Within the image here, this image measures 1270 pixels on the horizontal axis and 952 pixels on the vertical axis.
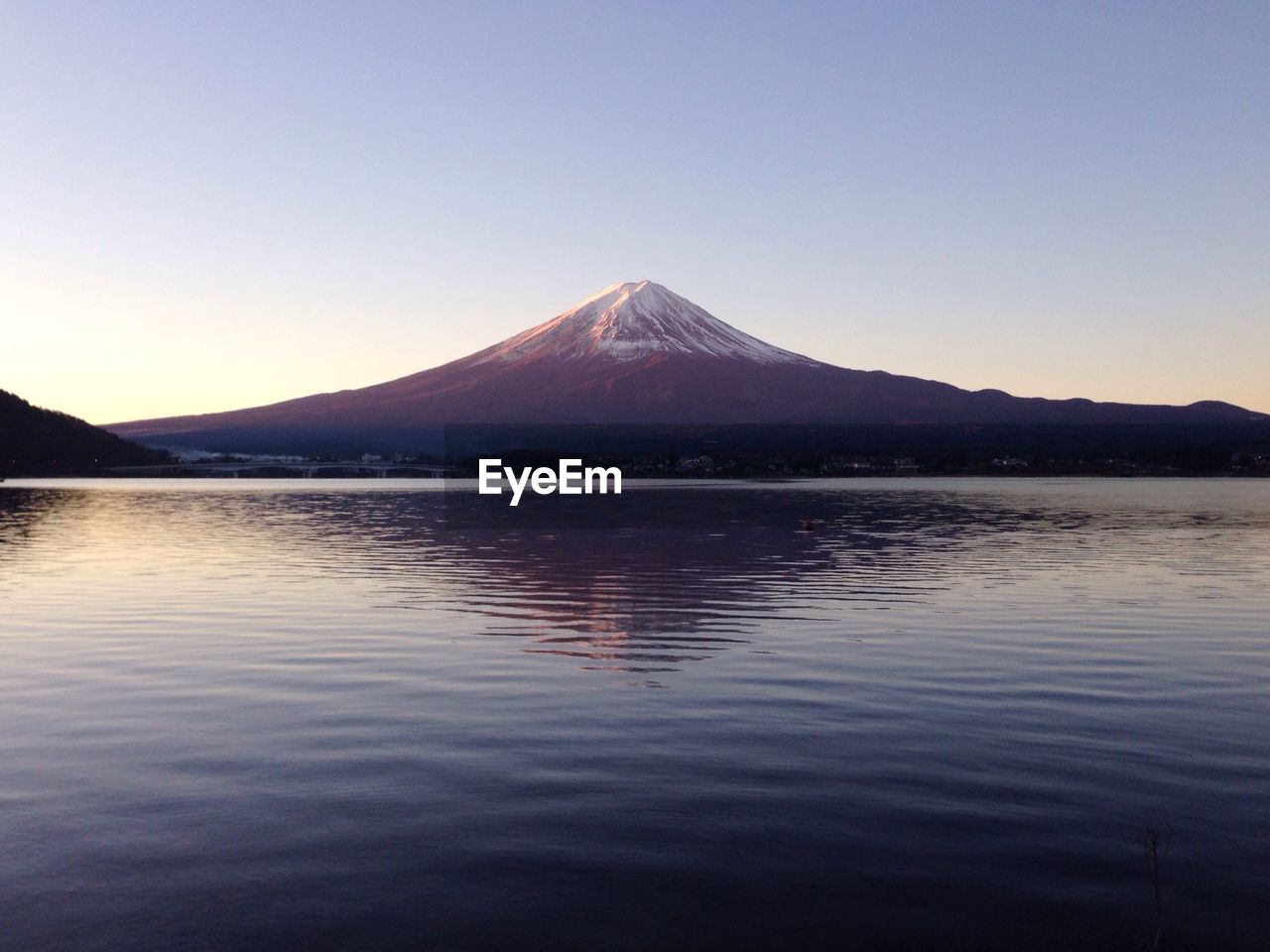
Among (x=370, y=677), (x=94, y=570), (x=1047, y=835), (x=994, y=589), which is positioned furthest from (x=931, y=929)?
(x=94, y=570)

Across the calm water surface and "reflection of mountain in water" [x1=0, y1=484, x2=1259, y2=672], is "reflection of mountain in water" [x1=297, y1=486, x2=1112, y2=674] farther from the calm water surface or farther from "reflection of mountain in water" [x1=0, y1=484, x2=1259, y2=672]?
the calm water surface

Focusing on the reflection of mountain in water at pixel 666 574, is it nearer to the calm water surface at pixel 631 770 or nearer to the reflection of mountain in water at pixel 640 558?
the reflection of mountain in water at pixel 640 558

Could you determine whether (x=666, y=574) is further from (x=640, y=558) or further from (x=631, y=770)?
(x=631, y=770)

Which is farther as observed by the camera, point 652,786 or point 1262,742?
point 1262,742

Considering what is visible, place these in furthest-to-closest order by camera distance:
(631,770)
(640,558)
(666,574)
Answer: (640,558) < (666,574) < (631,770)

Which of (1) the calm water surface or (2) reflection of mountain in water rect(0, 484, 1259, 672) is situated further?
(2) reflection of mountain in water rect(0, 484, 1259, 672)

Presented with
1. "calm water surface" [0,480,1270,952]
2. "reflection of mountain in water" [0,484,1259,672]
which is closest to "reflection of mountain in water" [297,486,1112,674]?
"reflection of mountain in water" [0,484,1259,672]

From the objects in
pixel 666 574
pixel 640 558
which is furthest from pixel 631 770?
pixel 640 558

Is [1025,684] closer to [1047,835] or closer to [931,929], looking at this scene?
[1047,835]

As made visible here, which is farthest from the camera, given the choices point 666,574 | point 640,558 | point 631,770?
point 640,558
